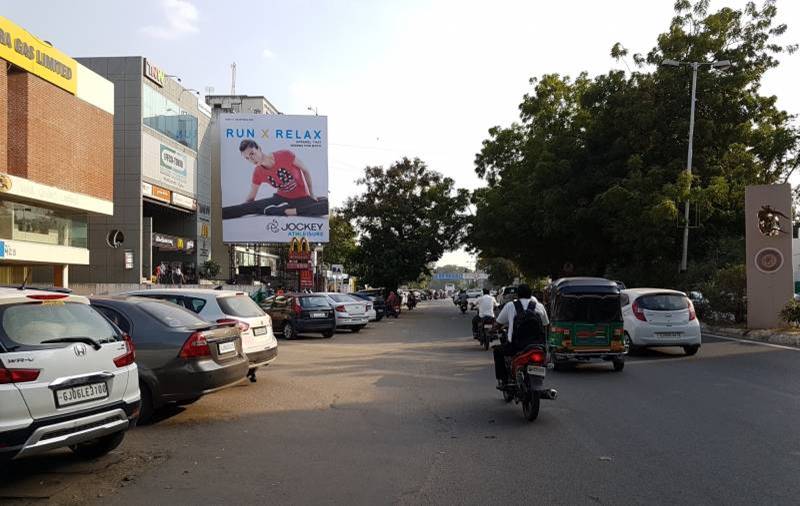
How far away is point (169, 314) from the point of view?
8875mm

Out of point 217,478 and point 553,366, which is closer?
A: point 217,478

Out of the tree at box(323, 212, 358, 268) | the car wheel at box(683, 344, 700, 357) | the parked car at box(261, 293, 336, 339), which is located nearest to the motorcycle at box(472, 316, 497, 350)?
the car wheel at box(683, 344, 700, 357)

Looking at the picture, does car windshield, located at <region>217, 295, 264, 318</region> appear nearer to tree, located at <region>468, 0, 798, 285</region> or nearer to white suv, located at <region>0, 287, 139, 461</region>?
white suv, located at <region>0, 287, 139, 461</region>

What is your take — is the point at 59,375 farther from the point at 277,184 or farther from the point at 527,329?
the point at 277,184

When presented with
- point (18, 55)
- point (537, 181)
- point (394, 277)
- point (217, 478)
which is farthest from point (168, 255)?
point (217, 478)

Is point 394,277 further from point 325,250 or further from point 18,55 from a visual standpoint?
point 325,250

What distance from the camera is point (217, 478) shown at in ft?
19.9

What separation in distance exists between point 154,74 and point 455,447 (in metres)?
42.7

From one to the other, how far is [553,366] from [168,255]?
137 ft

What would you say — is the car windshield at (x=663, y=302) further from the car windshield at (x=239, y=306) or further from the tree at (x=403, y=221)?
the tree at (x=403, y=221)

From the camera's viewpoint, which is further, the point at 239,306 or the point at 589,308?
the point at 589,308

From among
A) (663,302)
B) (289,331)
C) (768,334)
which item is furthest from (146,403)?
(768,334)

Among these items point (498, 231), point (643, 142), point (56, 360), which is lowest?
point (56, 360)

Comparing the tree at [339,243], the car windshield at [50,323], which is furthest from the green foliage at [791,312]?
the tree at [339,243]
